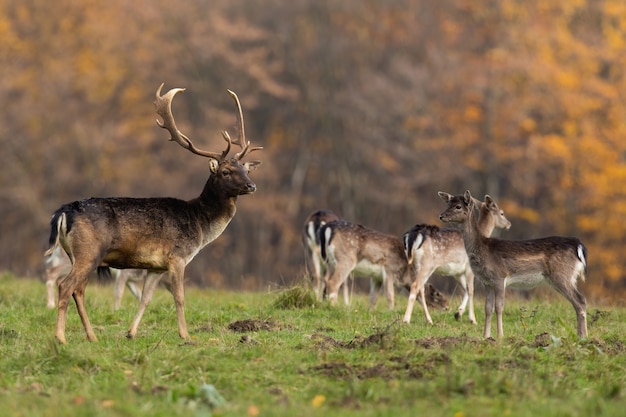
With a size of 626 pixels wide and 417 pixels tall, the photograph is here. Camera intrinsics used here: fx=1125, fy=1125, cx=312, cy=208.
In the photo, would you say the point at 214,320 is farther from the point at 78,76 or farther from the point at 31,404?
the point at 78,76

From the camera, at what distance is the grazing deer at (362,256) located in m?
14.7

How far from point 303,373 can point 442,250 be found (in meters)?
5.51

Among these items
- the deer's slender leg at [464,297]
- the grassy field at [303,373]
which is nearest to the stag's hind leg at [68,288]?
the grassy field at [303,373]

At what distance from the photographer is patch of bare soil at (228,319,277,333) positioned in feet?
36.1

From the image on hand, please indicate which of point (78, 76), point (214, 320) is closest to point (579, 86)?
point (78, 76)

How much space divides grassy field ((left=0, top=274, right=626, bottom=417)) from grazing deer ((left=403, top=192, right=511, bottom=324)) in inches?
90.4

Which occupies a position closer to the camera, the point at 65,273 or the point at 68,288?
the point at 68,288

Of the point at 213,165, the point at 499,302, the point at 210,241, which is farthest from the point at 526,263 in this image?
the point at 213,165

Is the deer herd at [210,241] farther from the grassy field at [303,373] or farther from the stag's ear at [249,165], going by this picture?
the grassy field at [303,373]

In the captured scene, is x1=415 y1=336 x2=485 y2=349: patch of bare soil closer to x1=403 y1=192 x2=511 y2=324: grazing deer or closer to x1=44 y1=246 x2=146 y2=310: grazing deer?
x1=403 y1=192 x2=511 y2=324: grazing deer

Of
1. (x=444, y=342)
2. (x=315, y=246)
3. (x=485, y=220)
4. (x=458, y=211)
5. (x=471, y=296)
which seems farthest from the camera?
(x=315, y=246)

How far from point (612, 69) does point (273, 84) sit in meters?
12.1

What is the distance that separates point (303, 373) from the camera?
8.69 meters

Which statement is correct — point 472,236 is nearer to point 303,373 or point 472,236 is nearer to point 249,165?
point 249,165
